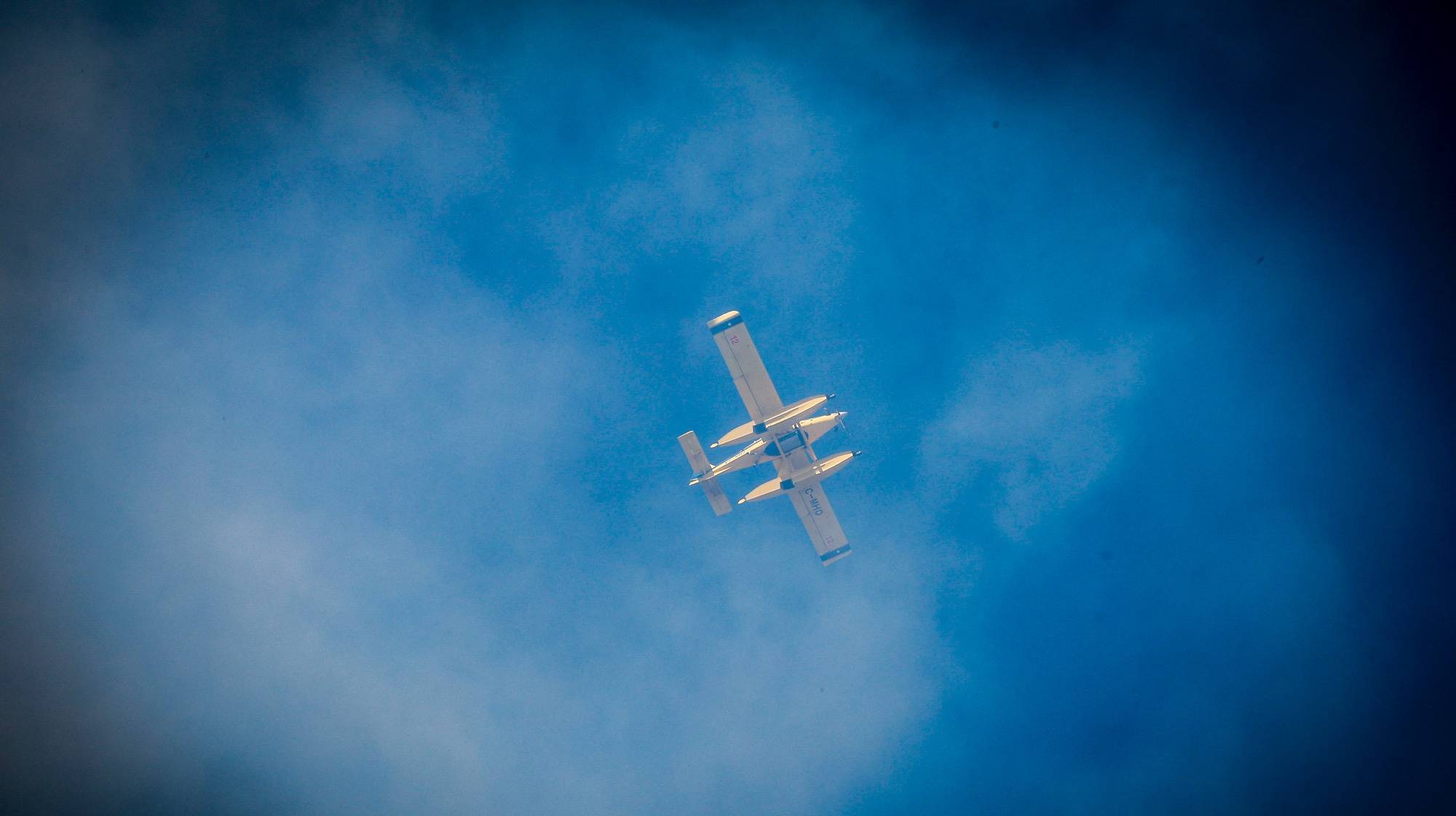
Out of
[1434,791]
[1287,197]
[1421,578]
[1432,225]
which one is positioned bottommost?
[1434,791]

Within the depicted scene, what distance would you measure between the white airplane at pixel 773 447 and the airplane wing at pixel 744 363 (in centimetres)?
3

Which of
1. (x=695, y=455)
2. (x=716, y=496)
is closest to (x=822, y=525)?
(x=716, y=496)

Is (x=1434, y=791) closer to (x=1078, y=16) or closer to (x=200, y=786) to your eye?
(x=1078, y=16)

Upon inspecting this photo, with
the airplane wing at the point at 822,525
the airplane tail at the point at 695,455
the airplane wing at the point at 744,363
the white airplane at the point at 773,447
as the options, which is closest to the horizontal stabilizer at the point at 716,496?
the white airplane at the point at 773,447

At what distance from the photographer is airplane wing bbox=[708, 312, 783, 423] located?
20.9 m

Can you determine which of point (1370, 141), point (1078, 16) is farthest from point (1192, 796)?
point (1078, 16)

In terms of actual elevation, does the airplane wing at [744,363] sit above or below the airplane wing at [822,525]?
above

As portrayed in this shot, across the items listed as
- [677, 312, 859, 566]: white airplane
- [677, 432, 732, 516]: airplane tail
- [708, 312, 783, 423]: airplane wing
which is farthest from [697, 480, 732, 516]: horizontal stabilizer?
[708, 312, 783, 423]: airplane wing

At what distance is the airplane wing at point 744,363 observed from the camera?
20875mm

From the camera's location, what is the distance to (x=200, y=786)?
961 inches

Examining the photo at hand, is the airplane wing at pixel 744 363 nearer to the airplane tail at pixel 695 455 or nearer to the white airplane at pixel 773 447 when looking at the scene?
the white airplane at pixel 773 447

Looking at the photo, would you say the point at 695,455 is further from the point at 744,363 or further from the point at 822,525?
the point at 822,525

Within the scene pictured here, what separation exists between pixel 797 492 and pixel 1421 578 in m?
30.5

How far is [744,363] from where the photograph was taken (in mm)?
20984
